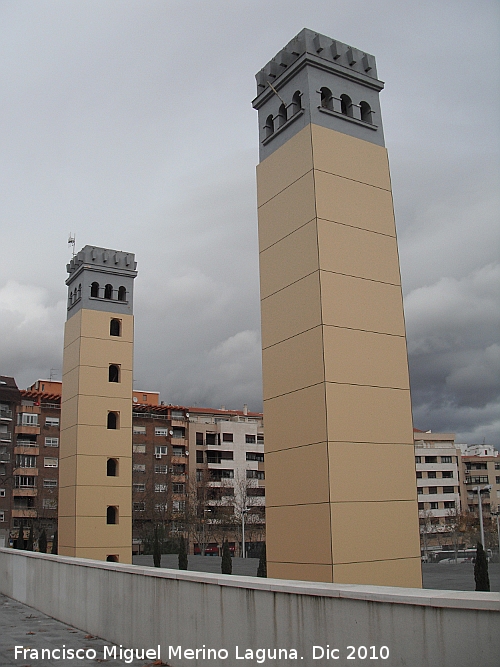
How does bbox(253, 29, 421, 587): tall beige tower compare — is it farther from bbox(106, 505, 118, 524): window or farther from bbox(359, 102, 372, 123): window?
bbox(106, 505, 118, 524): window

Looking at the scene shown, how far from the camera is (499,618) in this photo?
4664 mm

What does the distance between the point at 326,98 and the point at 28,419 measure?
59.2m

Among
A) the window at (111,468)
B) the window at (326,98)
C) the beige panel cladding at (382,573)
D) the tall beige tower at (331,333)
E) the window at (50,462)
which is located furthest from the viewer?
the window at (50,462)

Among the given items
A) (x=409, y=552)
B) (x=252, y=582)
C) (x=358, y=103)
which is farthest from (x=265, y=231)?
(x=252, y=582)

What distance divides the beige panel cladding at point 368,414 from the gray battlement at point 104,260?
17653mm

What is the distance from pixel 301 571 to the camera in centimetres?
1137

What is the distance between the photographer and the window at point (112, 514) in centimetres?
2642

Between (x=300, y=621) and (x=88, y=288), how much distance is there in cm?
2205

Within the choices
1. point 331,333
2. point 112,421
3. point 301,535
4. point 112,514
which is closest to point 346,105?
point 331,333

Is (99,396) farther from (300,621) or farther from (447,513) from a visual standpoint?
(447,513)

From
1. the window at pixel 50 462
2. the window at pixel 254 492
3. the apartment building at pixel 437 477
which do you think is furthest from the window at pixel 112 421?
the apartment building at pixel 437 477

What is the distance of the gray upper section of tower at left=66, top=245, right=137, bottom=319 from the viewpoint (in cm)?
2695

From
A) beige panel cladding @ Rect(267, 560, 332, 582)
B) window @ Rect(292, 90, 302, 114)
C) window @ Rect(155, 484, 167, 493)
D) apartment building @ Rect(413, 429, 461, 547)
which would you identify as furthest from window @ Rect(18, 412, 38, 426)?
window @ Rect(292, 90, 302, 114)

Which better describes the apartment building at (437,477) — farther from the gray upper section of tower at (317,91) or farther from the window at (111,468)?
the gray upper section of tower at (317,91)
